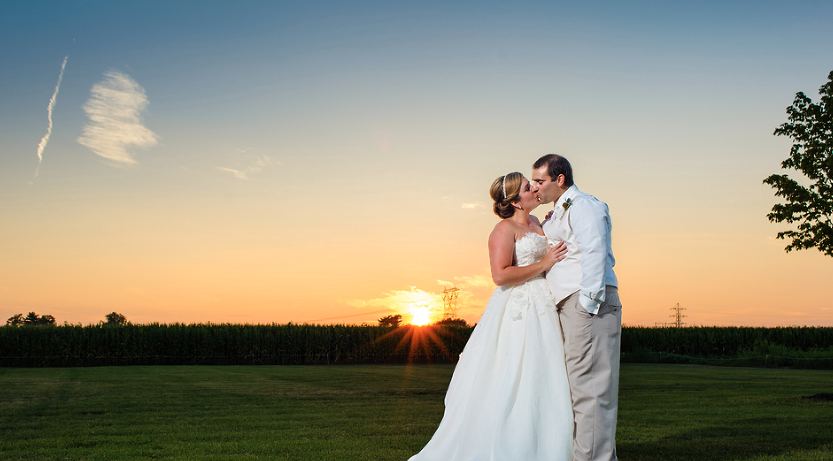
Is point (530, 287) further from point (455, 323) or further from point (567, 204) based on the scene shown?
point (455, 323)

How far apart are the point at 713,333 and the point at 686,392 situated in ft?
113

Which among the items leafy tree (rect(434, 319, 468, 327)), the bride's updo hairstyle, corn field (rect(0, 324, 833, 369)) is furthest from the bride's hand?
leafy tree (rect(434, 319, 468, 327))

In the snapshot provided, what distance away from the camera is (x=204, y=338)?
38.4 m

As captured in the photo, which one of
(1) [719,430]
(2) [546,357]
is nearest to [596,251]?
(2) [546,357]

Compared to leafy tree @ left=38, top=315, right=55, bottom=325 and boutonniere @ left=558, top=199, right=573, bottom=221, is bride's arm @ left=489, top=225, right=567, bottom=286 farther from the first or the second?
leafy tree @ left=38, top=315, right=55, bottom=325

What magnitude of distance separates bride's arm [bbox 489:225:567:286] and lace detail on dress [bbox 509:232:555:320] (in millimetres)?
75

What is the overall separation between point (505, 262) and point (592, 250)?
115cm

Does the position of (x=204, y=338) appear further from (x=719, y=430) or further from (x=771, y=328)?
(x=771, y=328)

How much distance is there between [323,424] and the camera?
31.5 ft

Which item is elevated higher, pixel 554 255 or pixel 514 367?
pixel 554 255

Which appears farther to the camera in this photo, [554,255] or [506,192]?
[506,192]

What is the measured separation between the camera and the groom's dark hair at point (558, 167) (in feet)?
16.1

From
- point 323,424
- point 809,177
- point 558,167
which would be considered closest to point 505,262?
point 558,167

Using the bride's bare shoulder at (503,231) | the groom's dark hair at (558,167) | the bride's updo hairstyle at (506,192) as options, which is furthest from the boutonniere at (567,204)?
the bride's updo hairstyle at (506,192)
